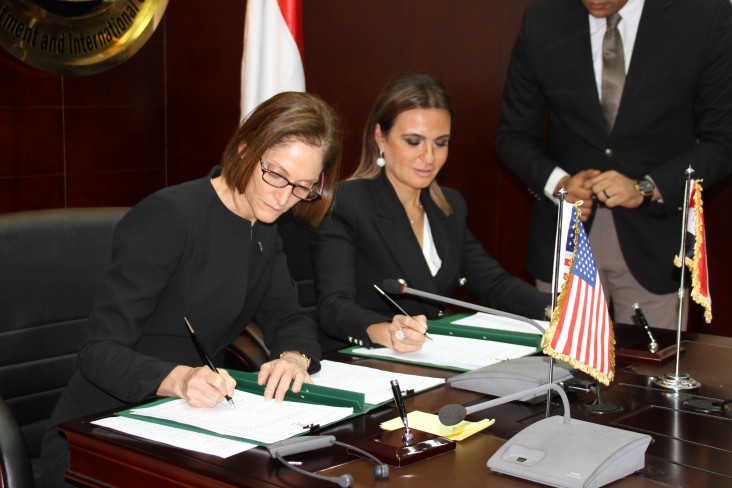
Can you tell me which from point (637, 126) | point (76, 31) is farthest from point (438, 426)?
point (76, 31)

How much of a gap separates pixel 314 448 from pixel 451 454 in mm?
231

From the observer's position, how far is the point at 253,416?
175 cm

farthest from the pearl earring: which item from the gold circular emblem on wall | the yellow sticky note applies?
the gold circular emblem on wall

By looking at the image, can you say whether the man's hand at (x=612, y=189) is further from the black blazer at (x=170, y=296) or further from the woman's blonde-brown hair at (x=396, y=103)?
the black blazer at (x=170, y=296)

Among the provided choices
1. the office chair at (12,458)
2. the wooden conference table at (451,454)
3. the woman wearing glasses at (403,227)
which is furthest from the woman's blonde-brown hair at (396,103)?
the office chair at (12,458)

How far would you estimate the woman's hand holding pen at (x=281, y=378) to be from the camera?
1.88 m

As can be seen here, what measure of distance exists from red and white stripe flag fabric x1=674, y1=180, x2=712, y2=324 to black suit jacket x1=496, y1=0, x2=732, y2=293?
92 cm

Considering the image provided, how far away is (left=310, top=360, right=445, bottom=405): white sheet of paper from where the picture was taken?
195 cm

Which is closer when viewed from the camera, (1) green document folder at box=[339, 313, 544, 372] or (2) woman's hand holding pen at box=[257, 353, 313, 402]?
(2) woman's hand holding pen at box=[257, 353, 313, 402]

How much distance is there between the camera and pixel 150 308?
6.78ft

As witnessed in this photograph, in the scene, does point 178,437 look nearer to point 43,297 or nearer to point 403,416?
point 403,416

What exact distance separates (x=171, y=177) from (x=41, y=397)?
242cm

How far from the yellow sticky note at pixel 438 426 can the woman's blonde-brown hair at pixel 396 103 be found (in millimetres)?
1304

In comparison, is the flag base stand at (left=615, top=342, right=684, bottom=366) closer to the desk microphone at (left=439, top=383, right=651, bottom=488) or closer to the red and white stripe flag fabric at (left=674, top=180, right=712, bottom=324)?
the red and white stripe flag fabric at (left=674, top=180, right=712, bottom=324)
